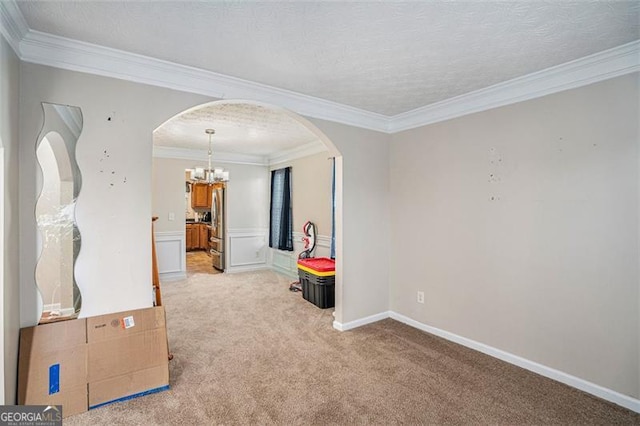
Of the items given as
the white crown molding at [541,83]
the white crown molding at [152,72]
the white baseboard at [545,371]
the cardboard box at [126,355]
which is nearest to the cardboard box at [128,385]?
the cardboard box at [126,355]

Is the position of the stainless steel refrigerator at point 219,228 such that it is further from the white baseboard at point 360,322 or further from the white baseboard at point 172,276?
the white baseboard at point 360,322

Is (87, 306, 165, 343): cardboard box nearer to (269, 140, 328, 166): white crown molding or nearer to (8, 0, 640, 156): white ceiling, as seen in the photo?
(8, 0, 640, 156): white ceiling

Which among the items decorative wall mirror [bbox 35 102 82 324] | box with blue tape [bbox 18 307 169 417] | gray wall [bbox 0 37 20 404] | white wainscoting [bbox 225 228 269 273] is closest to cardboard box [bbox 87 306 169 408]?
box with blue tape [bbox 18 307 169 417]

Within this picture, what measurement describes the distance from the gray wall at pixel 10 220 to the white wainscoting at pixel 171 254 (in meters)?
4.03

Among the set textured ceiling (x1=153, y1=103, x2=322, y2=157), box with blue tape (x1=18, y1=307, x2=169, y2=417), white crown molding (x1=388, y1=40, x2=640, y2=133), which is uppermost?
textured ceiling (x1=153, y1=103, x2=322, y2=157)

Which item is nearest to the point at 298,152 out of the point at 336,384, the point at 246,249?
the point at 246,249

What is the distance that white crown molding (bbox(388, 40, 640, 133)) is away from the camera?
85.2 inches

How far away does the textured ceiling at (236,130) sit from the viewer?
374 cm

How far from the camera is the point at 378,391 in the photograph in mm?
2332

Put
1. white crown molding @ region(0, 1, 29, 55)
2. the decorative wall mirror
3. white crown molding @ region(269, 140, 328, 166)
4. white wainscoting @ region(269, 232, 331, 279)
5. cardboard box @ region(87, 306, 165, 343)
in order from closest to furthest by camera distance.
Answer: white crown molding @ region(0, 1, 29, 55)
the decorative wall mirror
cardboard box @ region(87, 306, 165, 343)
white wainscoting @ region(269, 232, 331, 279)
white crown molding @ region(269, 140, 328, 166)

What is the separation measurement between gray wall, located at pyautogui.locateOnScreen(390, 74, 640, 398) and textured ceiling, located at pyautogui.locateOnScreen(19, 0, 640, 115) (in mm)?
538

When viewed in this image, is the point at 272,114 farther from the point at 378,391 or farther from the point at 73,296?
the point at 378,391

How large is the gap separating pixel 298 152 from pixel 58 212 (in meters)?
4.15

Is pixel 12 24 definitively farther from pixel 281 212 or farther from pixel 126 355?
pixel 281 212
